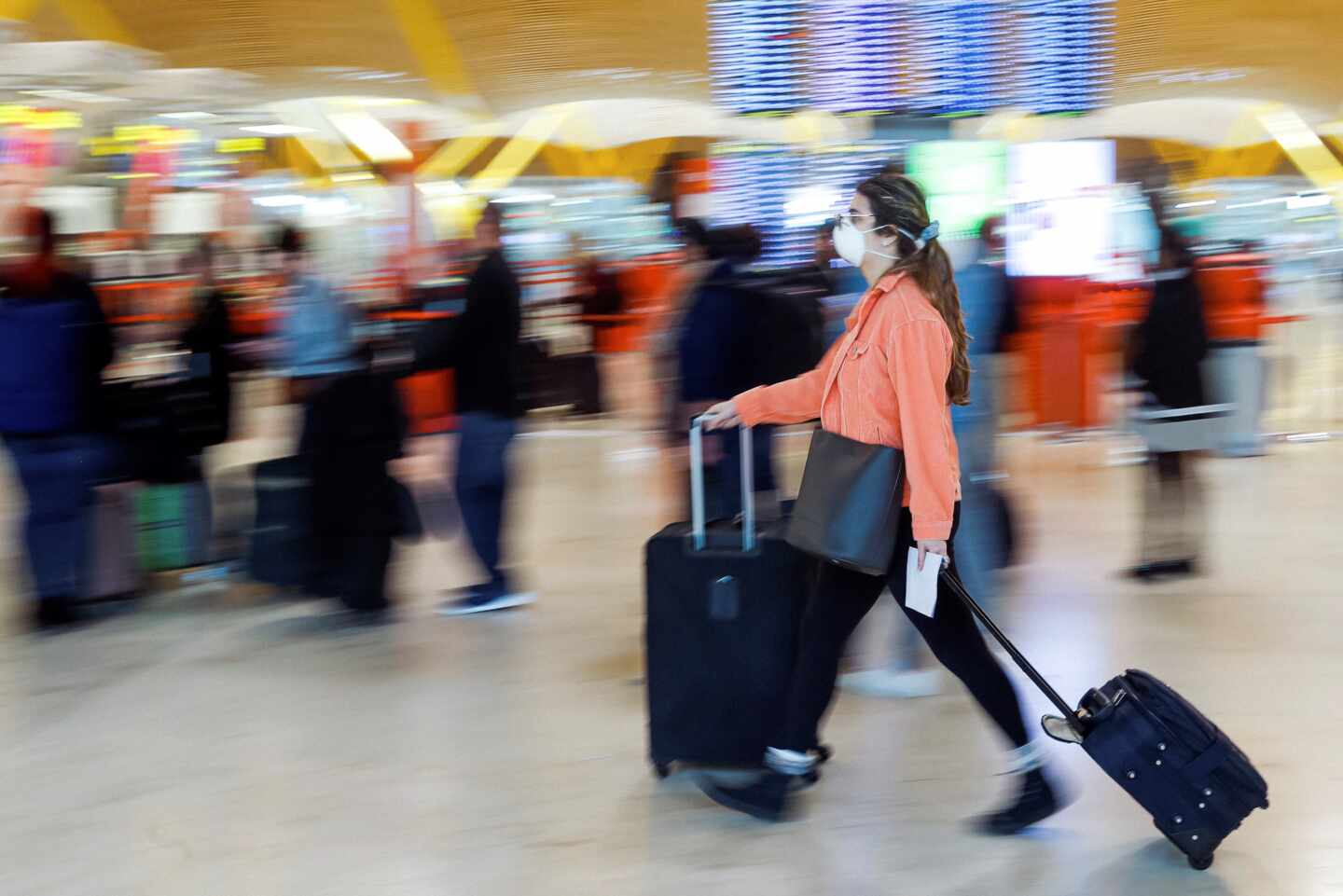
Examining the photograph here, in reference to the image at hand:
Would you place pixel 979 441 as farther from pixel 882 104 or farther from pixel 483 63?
pixel 483 63

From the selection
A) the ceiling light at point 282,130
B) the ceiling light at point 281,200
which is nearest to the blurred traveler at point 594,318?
the ceiling light at point 281,200

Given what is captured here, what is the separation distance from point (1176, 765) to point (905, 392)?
92 cm

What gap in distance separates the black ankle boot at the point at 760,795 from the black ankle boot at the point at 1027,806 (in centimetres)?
45

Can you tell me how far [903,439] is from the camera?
289 cm

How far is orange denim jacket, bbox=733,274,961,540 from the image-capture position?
284 cm

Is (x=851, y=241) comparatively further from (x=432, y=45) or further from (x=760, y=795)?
(x=432, y=45)

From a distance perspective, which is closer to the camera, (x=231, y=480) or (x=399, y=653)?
(x=399, y=653)

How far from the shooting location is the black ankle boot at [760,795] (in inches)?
124

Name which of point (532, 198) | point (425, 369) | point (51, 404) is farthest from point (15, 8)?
point (425, 369)

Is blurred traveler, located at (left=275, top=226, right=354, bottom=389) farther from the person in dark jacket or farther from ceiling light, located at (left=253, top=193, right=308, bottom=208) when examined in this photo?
ceiling light, located at (left=253, top=193, right=308, bottom=208)

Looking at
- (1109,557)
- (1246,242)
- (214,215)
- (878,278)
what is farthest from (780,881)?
(214,215)

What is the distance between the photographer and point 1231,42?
2031 centimetres

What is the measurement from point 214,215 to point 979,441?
1552 cm

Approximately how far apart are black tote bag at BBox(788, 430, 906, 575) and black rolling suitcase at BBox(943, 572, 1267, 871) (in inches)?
8.7
